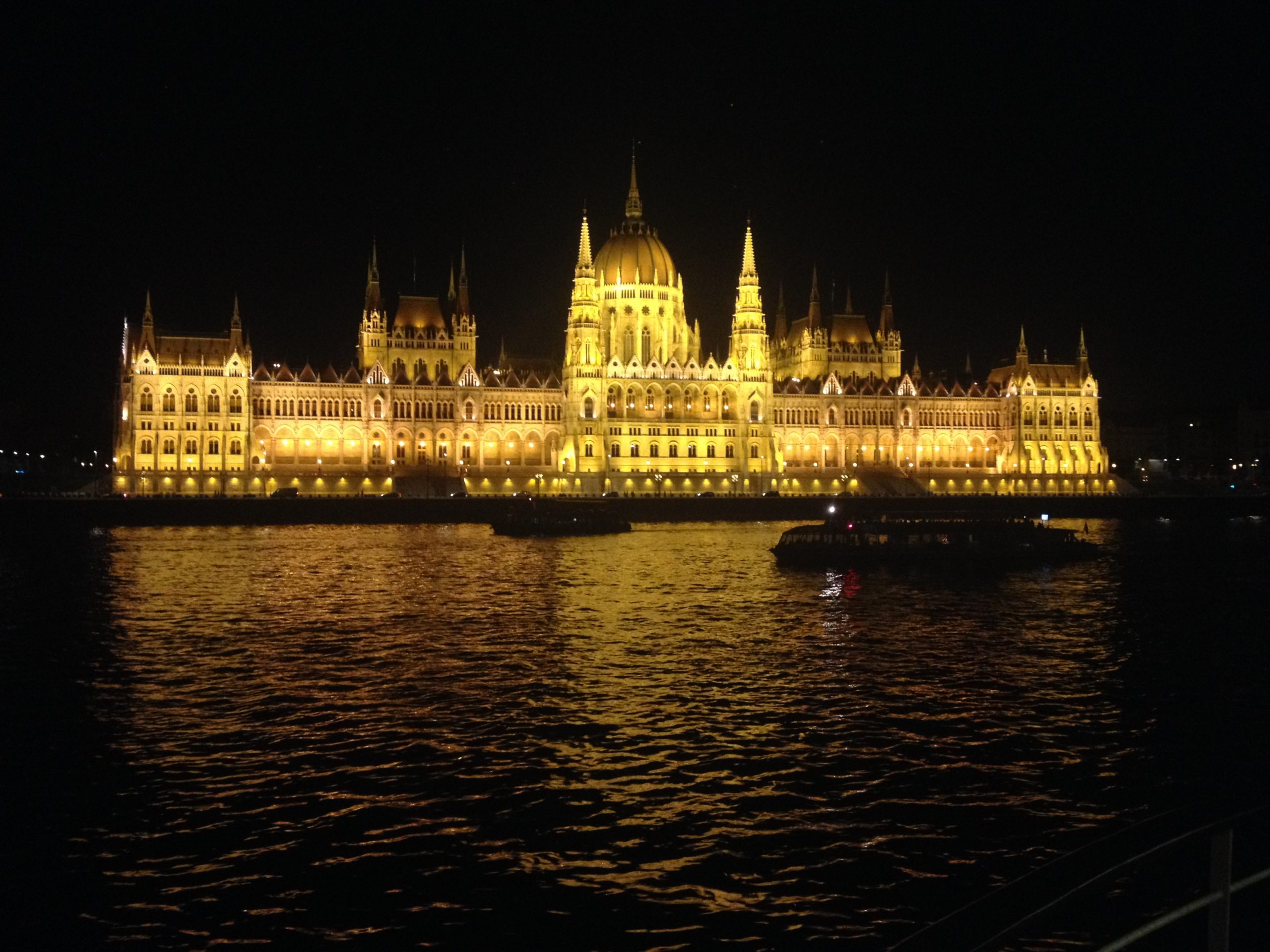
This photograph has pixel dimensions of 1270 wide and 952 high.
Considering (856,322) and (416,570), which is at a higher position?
(856,322)

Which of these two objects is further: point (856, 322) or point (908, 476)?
point (856, 322)

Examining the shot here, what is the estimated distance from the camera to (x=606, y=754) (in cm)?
2241

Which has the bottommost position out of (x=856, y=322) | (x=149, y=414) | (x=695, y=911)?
(x=695, y=911)

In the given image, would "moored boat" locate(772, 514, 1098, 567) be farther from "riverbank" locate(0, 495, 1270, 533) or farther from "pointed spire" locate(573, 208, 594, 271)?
"pointed spire" locate(573, 208, 594, 271)

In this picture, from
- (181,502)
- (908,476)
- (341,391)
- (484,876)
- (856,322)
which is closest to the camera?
(484,876)

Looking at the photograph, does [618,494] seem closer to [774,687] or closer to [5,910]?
[774,687]

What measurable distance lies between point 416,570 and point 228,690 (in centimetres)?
2899

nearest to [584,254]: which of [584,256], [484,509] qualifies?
[584,256]

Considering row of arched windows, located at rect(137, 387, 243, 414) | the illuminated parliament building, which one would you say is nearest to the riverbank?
the illuminated parliament building

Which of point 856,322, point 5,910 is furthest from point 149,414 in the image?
point 5,910

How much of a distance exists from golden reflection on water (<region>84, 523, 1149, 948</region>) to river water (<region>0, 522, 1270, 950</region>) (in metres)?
0.08

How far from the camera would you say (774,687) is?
29000 millimetres

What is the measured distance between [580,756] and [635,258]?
12277 centimetres

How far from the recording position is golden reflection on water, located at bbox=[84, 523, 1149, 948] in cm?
1566
